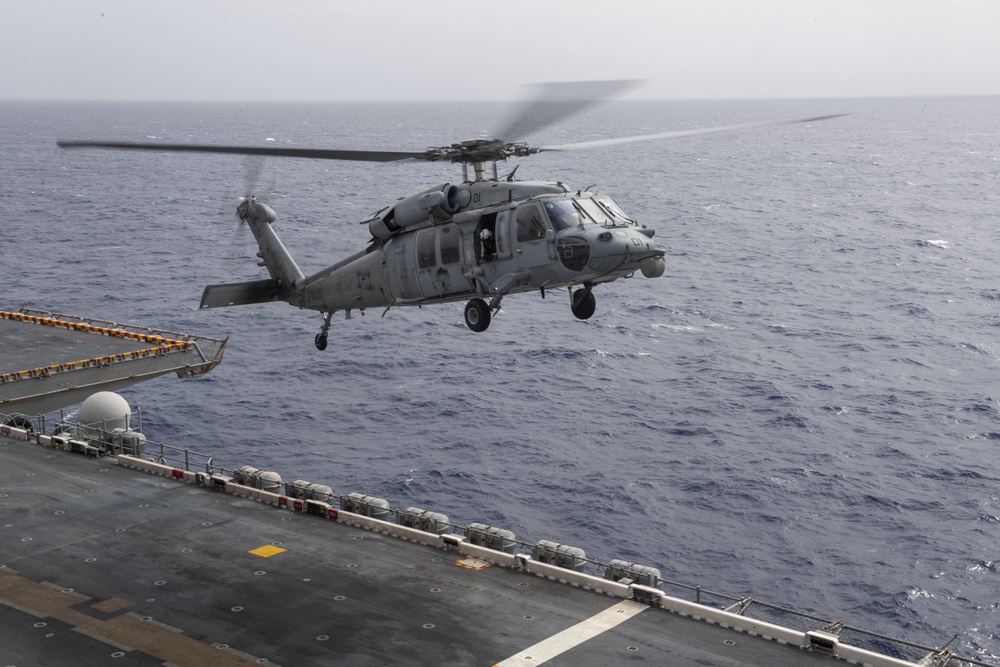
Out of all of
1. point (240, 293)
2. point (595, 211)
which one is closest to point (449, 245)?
point (595, 211)

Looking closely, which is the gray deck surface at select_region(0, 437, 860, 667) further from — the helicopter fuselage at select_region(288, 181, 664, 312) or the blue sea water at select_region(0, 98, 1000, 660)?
the blue sea water at select_region(0, 98, 1000, 660)

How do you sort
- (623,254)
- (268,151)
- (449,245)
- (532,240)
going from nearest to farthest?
(268,151) → (623,254) → (532,240) → (449,245)

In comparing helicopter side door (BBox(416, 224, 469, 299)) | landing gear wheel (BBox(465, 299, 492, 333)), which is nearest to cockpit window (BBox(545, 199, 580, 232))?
helicopter side door (BBox(416, 224, 469, 299))

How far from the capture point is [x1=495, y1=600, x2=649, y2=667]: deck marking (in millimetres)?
23609

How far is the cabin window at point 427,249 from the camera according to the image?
28812mm

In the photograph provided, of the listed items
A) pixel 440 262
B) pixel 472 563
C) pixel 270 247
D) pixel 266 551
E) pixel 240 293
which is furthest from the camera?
pixel 270 247

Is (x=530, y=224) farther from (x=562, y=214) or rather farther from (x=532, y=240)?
(x=562, y=214)

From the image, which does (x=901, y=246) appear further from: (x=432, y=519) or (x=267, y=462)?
(x=432, y=519)

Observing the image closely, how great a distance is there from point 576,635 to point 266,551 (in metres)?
10.2

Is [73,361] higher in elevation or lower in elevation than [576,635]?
higher

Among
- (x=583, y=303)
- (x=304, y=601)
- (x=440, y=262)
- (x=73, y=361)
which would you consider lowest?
(x=304, y=601)

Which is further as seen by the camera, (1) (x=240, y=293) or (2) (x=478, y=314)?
(1) (x=240, y=293)

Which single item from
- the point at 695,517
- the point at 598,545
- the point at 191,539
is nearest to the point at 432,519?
the point at 191,539

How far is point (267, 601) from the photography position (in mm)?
26797
